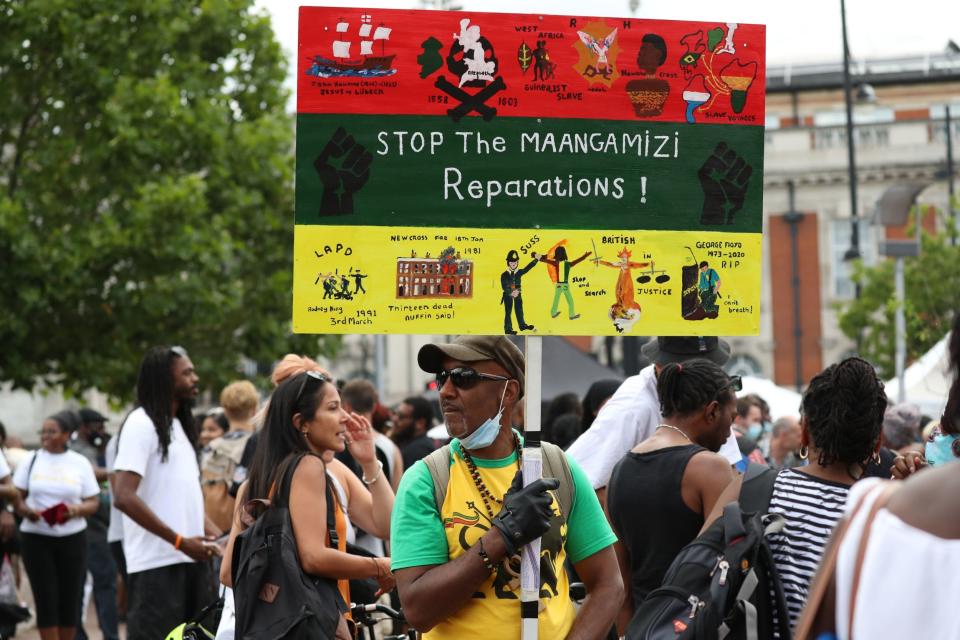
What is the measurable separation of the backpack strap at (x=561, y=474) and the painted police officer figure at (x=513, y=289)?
390mm

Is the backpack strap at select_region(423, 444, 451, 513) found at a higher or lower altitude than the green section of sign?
lower

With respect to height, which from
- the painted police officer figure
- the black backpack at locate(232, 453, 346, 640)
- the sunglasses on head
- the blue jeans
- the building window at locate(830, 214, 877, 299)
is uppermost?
the building window at locate(830, 214, 877, 299)

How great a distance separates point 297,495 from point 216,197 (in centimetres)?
2043

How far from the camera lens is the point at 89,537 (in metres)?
12.1

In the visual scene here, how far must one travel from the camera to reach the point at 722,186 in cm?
473

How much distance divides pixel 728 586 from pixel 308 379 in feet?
6.67

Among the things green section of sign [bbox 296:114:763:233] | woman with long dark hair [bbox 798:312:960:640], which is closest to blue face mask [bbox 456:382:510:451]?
green section of sign [bbox 296:114:763:233]

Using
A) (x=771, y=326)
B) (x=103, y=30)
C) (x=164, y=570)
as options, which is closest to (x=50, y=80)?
(x=103, y=30)

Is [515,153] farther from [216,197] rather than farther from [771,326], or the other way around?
[771,326]

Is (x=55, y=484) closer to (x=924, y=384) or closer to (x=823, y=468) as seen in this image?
(x=823, y=468)

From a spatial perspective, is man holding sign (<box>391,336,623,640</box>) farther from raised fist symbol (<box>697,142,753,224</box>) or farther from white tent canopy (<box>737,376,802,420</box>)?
white tent canopy (<box>737,376,802,420</box>)

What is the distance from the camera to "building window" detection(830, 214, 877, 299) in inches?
2012

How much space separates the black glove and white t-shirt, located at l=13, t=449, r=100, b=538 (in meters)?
7.36

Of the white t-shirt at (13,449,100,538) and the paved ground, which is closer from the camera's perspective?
the white t-shirt at (13,449,100,538)
